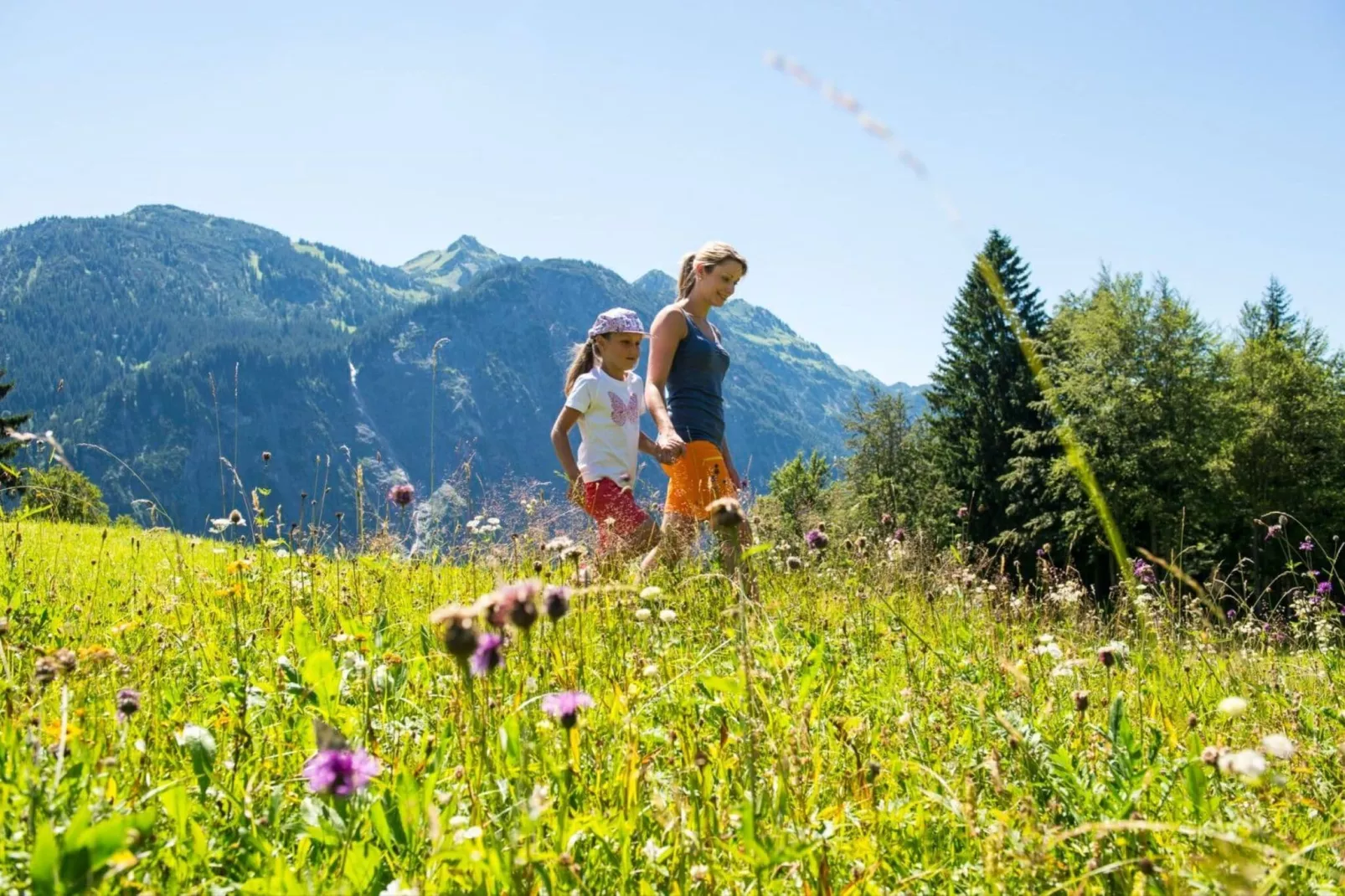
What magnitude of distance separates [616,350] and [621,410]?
0.46 metres

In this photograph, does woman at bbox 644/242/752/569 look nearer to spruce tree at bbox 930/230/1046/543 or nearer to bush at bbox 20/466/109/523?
bush at bbox 20/466/109/523

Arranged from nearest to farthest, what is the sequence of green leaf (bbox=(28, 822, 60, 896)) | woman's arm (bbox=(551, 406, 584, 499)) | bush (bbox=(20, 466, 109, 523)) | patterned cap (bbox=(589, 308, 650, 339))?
1. green leaf (bbox=(28, 822, 60, 896))
2. bush (bbox=(20, 466, 109, 523))
3. woman's arm (bbox=(551, 406, 584, 499))
4. patterned cap (bbox=(589, 308, 650, 339))

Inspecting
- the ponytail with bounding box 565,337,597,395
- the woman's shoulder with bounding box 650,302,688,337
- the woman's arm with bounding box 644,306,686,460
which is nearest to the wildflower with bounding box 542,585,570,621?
the woman's arm with bounding box 644,306,686,460

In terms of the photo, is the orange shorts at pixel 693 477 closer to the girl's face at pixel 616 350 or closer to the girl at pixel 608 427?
the girl at pixel 608 427

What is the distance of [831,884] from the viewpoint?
60.2 inches

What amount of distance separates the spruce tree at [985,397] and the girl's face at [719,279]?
32.2m

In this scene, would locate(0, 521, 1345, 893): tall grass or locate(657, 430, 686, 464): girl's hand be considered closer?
locate(0, 521, 1345, 893): tall grass

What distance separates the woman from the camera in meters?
5.02

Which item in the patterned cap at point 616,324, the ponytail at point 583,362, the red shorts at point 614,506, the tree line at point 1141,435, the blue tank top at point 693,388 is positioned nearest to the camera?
the red shorts at point 614,506

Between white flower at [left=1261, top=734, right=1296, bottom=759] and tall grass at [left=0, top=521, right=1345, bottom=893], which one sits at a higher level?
white flower at [left=1261, top=734, right=1296, bottom=759]

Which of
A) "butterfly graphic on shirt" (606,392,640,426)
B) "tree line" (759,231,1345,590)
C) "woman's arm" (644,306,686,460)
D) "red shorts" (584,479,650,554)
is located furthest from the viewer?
"tree line" (759,231,1345,590)

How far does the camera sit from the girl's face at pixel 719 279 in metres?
5.20

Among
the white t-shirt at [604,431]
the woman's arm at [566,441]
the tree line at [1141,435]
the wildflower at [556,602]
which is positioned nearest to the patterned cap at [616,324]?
the white t-shirt at [604,431]

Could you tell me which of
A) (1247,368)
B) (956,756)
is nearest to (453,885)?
(956,756)
